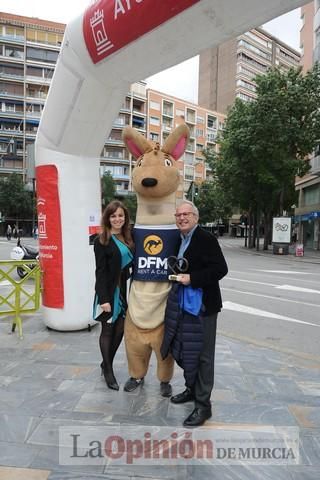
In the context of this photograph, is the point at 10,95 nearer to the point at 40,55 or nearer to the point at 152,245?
the point at 40,55

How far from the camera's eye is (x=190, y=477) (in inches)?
99.3

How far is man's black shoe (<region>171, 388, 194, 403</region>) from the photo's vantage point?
357 cm

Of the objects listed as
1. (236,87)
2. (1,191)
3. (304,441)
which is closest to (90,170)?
(304,441)

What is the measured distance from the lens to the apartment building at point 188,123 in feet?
192

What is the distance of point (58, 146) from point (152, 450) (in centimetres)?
386

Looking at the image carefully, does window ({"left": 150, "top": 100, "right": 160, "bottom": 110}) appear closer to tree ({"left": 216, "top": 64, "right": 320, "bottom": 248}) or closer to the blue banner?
tree ({"left": 216, "top": 64, "right": 320, "bottom": 248})

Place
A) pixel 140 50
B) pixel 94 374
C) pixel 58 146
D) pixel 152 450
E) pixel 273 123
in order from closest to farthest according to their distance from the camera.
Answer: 1. pixel 152 450
2. pixel 140 50
3. pixel 94 374
4. pixel 58 146
5. pixel 273 123

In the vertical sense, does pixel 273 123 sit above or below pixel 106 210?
above

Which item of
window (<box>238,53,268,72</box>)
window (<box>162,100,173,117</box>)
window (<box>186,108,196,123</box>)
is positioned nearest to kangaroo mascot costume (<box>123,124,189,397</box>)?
window (<box>162,100,173,117</box>)

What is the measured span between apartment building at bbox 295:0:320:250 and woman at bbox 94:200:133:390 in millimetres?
25343

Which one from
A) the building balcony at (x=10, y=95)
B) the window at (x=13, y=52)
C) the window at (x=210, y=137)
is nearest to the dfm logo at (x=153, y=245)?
the building balcony at (x=10, y=95)

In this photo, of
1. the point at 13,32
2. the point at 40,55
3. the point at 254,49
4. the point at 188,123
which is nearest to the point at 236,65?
the point at 254,49

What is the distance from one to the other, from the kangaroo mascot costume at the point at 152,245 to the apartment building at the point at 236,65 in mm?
73659

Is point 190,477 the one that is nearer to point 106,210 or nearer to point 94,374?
point 94,374
